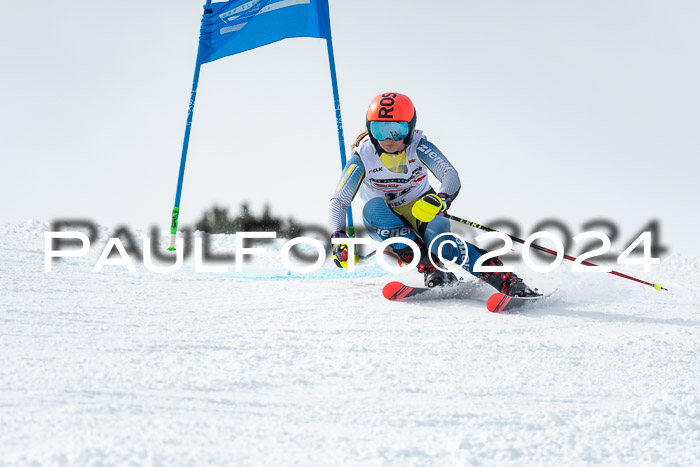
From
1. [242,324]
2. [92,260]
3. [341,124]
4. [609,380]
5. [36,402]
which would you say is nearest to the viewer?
[36,402]

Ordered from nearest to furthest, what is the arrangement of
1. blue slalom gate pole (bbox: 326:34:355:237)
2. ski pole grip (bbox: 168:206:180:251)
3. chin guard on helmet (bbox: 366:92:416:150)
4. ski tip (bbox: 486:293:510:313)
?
ski tip (bbox: 486:293:510:313), chin guard on helmet (bbox: 366:92:416:150), blue slalom gate pole (bbox: 326:34:355:237), ski pole grip (bbox: 168:206:180:251)

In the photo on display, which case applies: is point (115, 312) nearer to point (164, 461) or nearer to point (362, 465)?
point (164, 461)

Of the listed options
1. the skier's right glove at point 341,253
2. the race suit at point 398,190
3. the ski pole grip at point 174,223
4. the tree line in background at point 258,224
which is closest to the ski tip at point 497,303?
the race suit at point 398,190

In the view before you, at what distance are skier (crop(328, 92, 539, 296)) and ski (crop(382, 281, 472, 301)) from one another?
81mm

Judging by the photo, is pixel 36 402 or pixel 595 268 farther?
pixel 595 268

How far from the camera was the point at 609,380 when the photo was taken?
256 centimetres

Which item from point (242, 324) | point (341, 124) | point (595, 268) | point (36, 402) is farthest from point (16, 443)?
point (341, 124)

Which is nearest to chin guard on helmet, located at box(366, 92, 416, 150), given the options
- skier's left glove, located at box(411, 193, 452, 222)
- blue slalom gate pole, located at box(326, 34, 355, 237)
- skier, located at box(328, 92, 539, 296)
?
skier, located at box(328, 92, 539, 296)

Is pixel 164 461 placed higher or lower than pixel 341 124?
lower

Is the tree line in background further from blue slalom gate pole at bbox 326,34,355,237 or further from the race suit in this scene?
the race suit

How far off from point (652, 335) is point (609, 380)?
3.34 ft

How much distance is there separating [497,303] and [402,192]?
42.1 inches

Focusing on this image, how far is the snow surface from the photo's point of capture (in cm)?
183

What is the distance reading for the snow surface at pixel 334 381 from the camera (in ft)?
5.99
